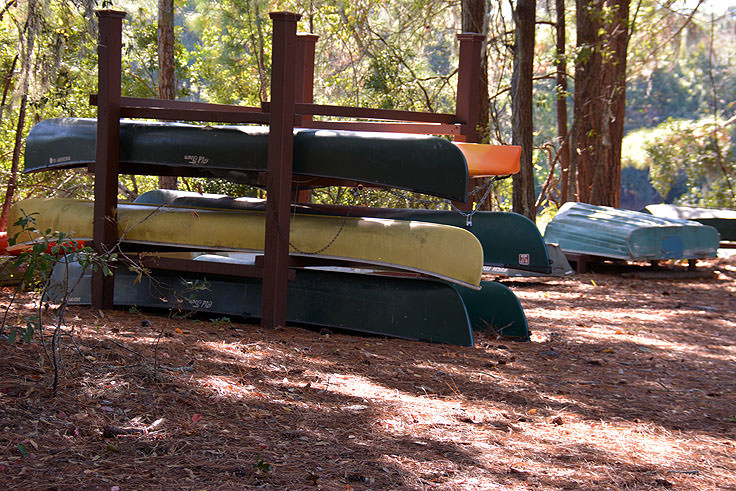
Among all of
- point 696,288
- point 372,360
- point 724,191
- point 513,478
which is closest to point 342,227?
point 372,360

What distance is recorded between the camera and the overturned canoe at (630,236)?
34.8 ft

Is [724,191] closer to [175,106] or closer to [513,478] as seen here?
[175,106]

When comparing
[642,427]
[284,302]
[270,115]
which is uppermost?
[270,115]

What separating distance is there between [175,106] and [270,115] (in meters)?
1.61

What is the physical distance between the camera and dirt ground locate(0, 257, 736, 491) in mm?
2822

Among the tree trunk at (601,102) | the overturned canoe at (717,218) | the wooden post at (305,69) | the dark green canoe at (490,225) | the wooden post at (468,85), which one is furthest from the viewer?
the tree trunk at (601,102)

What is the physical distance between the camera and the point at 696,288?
9.98m

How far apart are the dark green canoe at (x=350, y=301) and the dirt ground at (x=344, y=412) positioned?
132mm

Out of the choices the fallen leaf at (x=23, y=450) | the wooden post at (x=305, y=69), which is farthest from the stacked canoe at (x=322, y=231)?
the fallen leaf at (x=23, y=450)

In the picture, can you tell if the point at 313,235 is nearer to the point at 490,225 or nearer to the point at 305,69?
the point at 490,225

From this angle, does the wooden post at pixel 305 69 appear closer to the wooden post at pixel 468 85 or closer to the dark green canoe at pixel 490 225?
the dark green canoe at pixel 490 225

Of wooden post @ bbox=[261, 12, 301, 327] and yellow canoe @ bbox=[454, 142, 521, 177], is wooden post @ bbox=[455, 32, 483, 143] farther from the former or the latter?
wooden post @ bbox=[261, 12, 301, 327]

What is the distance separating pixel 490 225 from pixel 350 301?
1.57 meters

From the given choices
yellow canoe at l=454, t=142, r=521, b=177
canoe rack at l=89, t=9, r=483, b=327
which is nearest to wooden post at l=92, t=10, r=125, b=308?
canoe rack at l=89, t=9, r=483, b=327
